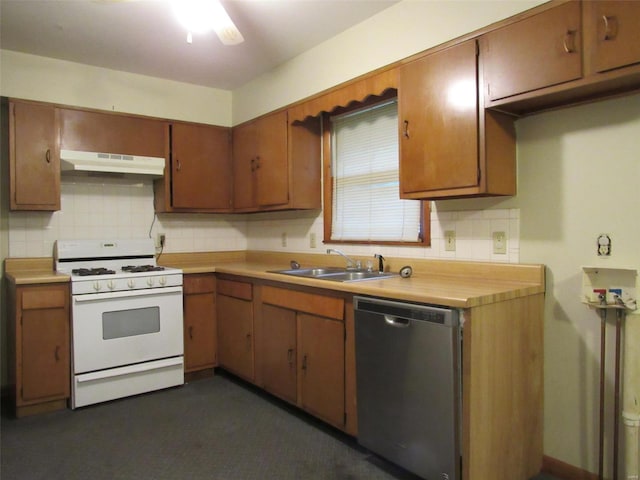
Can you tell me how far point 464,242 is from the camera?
249 cm

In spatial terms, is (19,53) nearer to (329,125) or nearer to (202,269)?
(202,269)

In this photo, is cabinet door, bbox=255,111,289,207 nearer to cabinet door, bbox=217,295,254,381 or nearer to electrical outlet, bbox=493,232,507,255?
cabinet door, bbox=217,295,254,381

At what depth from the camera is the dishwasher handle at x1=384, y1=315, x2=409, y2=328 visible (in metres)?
1.98

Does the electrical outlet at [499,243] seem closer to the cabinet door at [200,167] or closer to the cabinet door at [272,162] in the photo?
the cabinet door at [272,162]

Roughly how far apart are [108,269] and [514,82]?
9.95 feet

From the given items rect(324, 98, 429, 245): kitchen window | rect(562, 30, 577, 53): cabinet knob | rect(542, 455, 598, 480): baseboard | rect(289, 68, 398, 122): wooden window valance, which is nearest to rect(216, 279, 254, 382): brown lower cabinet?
rect(324, 98, 429, 245): kitchen window

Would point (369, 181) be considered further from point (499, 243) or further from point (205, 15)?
point (205, 15)

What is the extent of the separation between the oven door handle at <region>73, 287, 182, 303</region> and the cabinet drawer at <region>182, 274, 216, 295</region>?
Answer: 0.10 m

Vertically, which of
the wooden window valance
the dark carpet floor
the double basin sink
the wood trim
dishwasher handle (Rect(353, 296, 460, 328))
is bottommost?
the dark carpet floor

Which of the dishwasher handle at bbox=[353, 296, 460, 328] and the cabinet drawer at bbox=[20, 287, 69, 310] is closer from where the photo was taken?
the dishwasher handle at bbox=[353, 296, 460, 328]

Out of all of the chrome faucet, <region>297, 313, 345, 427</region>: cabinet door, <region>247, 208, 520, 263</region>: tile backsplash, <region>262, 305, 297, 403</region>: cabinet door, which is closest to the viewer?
<region>247, 208, 520, 263</region>: tile backsplash

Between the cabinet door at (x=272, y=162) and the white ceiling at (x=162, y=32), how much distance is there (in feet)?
1.55

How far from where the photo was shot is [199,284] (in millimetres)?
3574

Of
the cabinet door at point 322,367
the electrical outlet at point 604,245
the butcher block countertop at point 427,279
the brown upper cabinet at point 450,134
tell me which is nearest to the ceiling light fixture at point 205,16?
the brown upper cabinet at point 450,134
